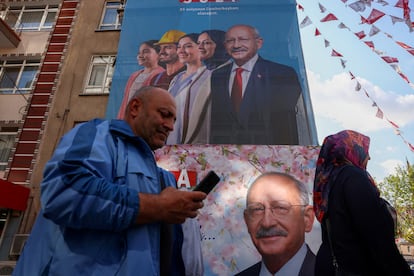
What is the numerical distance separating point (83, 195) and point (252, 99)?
754cm

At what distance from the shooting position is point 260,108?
8.07 m

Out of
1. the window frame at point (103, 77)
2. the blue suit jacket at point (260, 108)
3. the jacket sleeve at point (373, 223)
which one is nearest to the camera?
the jacket sleeve at point (373, 223)

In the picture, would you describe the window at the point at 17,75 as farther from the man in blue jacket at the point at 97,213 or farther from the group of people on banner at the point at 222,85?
the man in blue jacket at the point at 97,213

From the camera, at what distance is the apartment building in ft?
26.9

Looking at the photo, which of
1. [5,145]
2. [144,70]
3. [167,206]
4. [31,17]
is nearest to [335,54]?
[144,70]

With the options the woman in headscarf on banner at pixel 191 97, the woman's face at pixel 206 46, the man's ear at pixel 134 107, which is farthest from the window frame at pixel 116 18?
the man's ear at pixel 134 107

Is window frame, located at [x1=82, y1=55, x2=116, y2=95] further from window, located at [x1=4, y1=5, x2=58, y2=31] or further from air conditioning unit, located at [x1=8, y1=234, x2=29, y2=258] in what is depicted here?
air conditioning unit, located at [x1=8, y1=234, x2=29, y2=258]

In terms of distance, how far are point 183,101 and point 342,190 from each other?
6.63m

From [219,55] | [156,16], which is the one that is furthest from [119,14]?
[219,55]

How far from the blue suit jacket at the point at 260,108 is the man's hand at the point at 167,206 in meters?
6.48

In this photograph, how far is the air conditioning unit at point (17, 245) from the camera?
7695mm

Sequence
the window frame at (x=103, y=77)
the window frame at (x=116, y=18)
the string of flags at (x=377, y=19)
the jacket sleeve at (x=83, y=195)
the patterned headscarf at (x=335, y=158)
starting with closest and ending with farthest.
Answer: the jacket sleeve at (x=83, y=195) → the patterned headscarf at (x=335, y=158) → the string of flags at (x=377, y=19) → the window frame at (x=103, y=77) → the window frame at (x=116, y=18)

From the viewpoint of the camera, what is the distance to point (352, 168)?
2066 millimetres

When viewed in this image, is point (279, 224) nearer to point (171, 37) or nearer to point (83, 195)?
point (83, 195)
